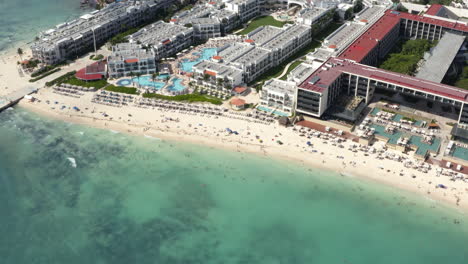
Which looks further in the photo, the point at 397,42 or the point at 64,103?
the point at 397,42

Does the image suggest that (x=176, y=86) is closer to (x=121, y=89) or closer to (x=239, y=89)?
(x=121, y=89)

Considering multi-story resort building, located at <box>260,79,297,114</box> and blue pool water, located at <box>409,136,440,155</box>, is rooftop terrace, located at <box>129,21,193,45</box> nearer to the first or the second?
multi-story resort building, located at <box>260,79,297,114</box>

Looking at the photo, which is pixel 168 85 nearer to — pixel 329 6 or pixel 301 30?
pixel 301 30

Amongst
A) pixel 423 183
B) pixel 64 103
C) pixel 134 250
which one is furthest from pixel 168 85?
pixel 423 183

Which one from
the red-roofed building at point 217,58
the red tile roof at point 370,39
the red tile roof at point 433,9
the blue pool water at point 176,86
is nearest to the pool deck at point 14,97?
the blue pool water at point 176,86

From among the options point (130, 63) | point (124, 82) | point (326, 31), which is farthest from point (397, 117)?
point (130, 63)

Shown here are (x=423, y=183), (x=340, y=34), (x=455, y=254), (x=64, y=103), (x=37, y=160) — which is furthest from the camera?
(x=340, y=34)
